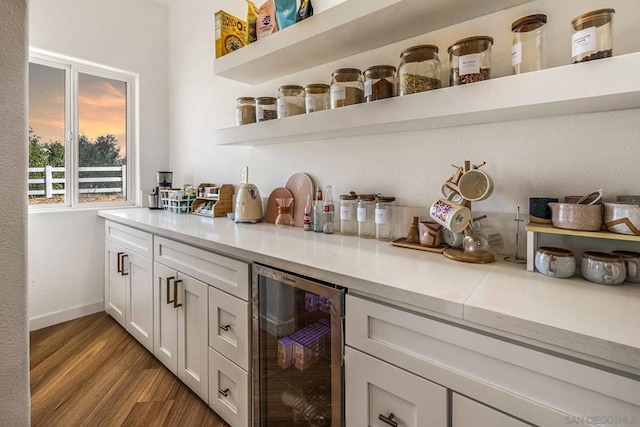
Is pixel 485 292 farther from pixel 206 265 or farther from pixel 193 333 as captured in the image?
pixel 193 333

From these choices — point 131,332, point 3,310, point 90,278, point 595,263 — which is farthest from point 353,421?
point 90,278

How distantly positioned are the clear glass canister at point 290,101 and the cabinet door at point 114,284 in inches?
60.4

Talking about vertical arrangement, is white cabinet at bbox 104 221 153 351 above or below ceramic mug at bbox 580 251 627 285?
below

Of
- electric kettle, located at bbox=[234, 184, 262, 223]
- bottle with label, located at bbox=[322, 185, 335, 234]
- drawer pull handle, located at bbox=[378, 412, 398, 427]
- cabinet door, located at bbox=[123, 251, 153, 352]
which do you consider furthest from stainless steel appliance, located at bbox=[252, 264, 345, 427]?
cabinet door, located at bbox=[123, 251, 153, 352]

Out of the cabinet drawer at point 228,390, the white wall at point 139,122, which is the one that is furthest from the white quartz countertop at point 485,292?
the white wall at point 139,122

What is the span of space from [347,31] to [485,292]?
1188 millimetres

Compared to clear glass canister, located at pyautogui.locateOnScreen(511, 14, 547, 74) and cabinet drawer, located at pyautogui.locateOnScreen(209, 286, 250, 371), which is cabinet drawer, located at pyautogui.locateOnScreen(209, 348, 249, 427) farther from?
clear glass canister, located at pyautogui.locateOnScreen(511, 14, 547, 74)

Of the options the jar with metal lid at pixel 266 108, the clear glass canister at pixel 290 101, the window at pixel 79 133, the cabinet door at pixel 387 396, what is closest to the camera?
the cabinet door at pixel 387 396

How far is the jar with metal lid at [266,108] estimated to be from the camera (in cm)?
186

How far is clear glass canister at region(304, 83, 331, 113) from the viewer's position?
161cm

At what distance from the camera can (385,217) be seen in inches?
57.8

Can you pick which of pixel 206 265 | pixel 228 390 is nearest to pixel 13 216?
pixel 206 265

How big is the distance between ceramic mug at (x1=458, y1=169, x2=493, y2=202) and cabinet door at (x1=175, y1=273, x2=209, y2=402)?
3.94 ft

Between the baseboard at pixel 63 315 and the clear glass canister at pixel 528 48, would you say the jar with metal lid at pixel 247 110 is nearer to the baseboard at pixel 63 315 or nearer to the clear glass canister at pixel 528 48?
the clear glass canister at pixel 528 48
